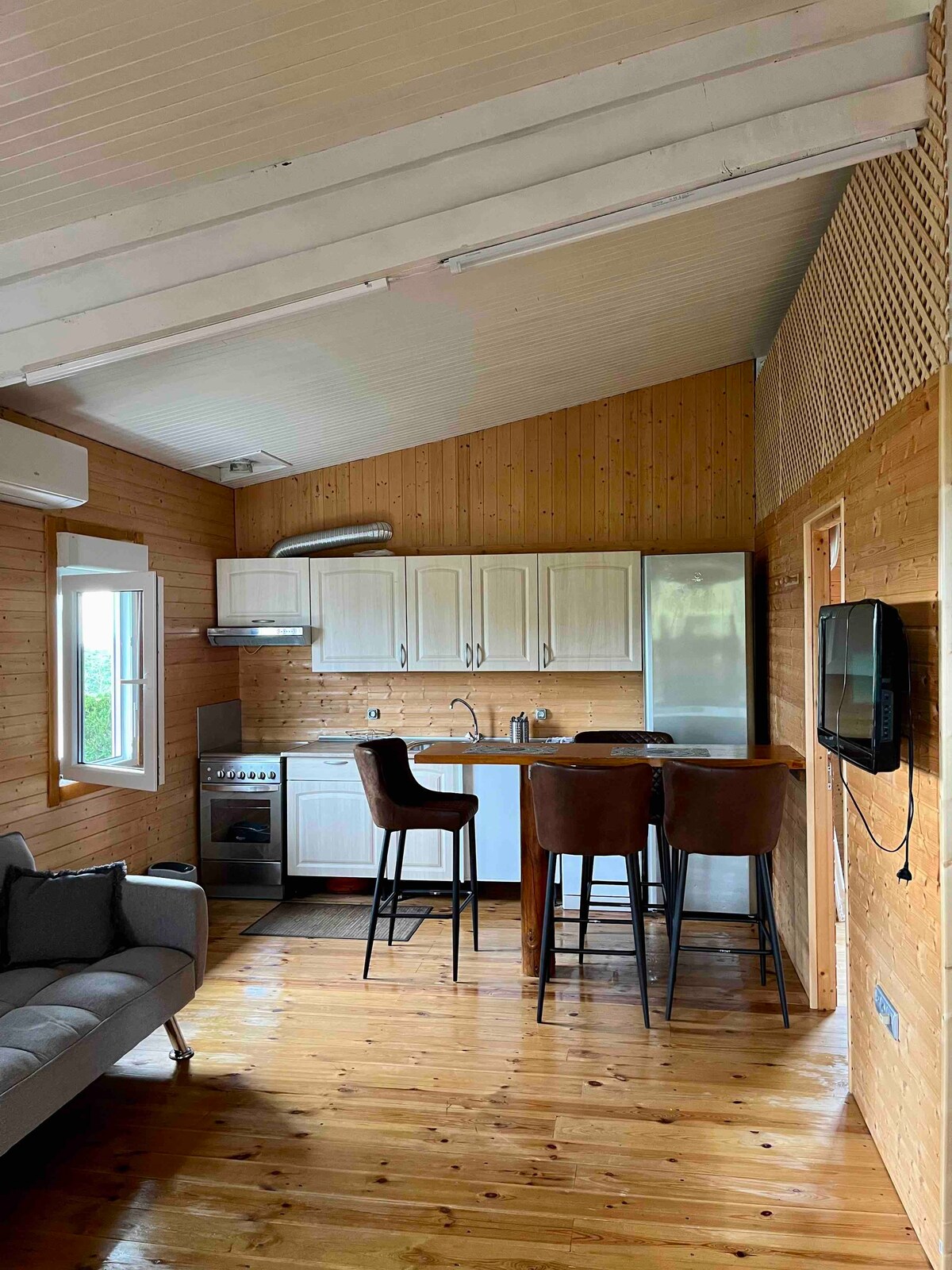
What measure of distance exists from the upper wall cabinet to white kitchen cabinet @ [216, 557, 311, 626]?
62.4 inches

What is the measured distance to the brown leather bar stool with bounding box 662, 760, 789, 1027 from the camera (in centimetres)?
357

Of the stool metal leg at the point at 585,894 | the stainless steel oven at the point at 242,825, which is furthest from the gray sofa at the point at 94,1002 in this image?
the stainless steel oven at the point at 242,825

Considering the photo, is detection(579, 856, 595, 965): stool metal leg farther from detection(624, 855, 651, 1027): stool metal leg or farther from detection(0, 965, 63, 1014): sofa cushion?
detection(0, 965, 63, 1014): sofa cushion

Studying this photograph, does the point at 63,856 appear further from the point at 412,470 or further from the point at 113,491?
the point at 412,470

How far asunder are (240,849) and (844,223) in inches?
185

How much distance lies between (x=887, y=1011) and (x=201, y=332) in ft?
10.1

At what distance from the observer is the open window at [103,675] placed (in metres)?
4.27

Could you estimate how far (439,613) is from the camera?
5.75m

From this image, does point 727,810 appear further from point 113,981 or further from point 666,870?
point 113,981

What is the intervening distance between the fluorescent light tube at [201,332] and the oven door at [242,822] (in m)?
3.12

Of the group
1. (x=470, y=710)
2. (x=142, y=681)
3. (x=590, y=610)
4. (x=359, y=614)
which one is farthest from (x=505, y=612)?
(x=142, y=681)

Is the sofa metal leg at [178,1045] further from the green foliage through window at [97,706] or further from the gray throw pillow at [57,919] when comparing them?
the green foliage through window at [97,706]

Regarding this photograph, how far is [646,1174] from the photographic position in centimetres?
271

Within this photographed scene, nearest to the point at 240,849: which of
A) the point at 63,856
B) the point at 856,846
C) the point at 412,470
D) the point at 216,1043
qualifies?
the point at 63,856
